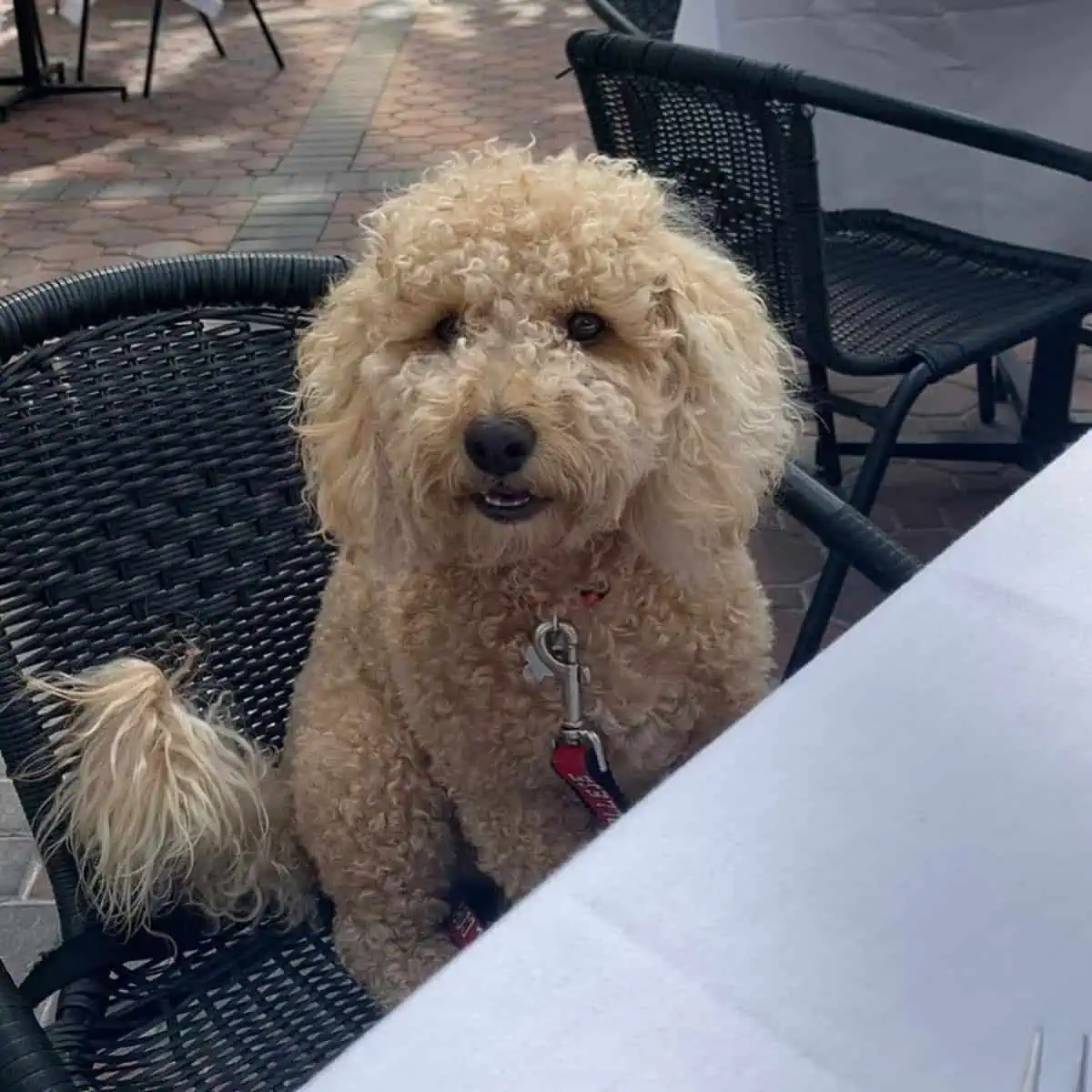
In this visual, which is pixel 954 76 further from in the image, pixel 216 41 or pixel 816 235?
pixel 216 41

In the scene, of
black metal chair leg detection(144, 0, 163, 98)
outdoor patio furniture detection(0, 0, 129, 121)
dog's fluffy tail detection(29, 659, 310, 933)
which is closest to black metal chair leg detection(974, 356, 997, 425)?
dog's fluffy tail detection(29, 659, 310, 933)

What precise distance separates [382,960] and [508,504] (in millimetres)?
575

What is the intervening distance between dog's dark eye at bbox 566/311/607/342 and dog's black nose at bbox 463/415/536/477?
0.49 feet

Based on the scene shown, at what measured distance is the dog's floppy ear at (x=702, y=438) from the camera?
1.42m

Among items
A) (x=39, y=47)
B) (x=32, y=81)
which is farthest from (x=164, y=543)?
(x=39, y=47)

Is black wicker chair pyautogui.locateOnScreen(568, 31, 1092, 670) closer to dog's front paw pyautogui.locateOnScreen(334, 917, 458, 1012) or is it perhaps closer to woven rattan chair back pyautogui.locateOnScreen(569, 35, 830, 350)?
woven rattan chair back pyautogui.locateOnScreen(569, 35, 830, 350)

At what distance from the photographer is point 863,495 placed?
7.61 feet

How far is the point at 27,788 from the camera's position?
145 cm

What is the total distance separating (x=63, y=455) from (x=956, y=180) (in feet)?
6.56

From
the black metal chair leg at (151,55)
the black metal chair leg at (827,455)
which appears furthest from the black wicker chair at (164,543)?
the black metal chair leg at (151,55)

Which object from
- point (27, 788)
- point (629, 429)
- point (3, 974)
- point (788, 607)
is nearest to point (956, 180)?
point (788, 607)

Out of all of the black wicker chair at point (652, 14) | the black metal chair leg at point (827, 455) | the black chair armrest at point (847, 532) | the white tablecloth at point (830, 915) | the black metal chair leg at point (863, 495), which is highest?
the white tablecloth at point (830, 915)

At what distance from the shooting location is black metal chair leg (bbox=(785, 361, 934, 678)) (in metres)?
2.02

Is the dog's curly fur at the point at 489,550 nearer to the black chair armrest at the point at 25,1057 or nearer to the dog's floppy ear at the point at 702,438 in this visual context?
the dog's floppy ear at the point at 702,438
